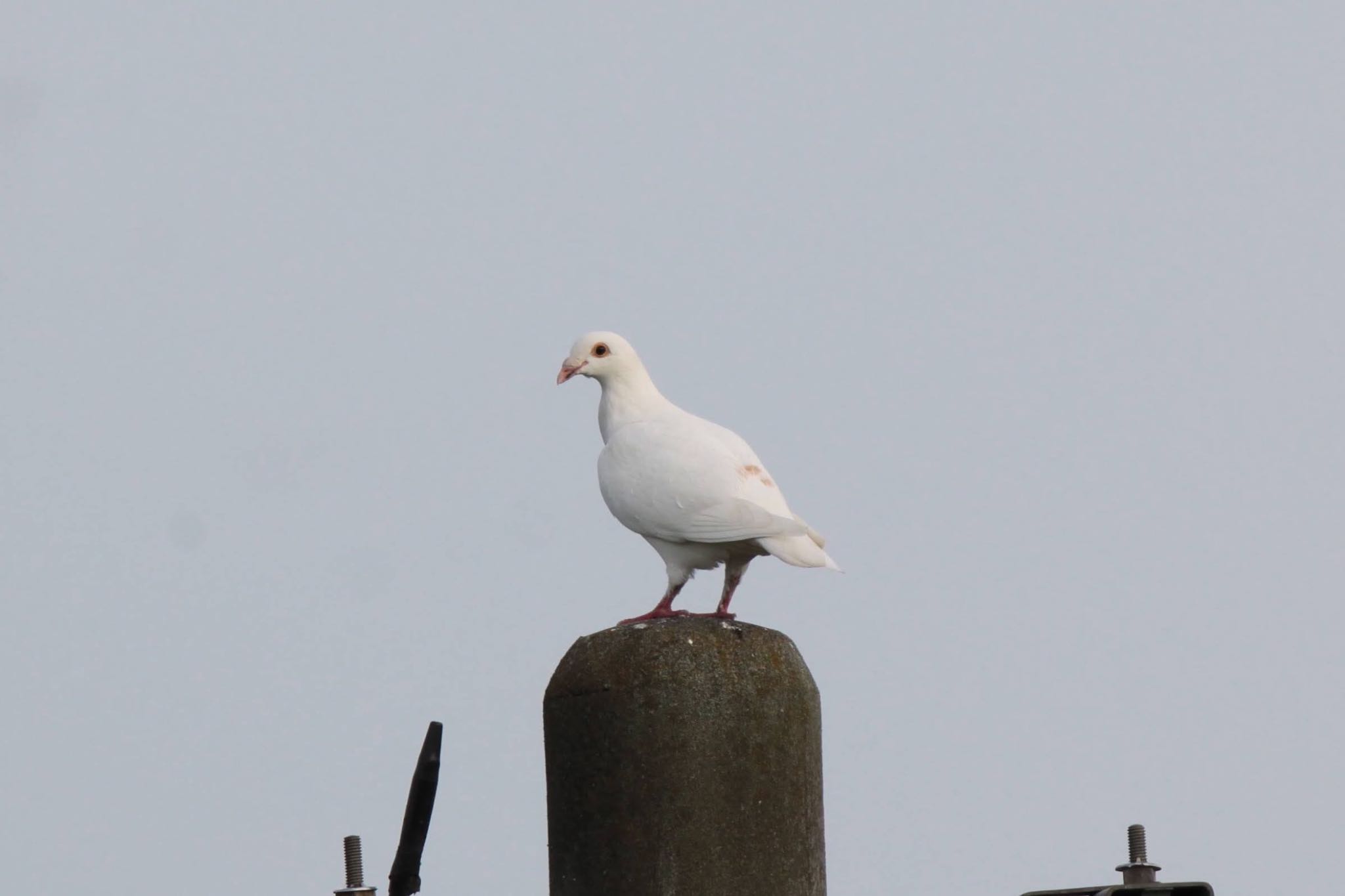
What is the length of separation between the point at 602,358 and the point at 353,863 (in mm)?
3249

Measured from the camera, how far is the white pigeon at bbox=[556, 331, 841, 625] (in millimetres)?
8648

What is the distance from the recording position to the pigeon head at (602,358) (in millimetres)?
9773

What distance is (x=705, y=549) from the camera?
891 cm

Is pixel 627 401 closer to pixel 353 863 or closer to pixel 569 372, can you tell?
pixel 569 372

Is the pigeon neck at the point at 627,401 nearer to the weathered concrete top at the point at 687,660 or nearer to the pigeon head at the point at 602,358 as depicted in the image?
the pigeon head at the point at 602,358

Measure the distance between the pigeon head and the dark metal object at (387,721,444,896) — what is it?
2797 mm

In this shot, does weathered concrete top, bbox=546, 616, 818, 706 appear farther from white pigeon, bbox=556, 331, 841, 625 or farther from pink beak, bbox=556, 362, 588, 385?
pink beak, bbox=556, 362, 588, 385

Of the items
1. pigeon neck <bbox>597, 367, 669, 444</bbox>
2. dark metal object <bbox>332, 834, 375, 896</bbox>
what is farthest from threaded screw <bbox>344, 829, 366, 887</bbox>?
pigeon neck <bbox>597, 367, 669, 444</bbox>

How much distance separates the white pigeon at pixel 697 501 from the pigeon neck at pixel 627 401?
0.14 meters

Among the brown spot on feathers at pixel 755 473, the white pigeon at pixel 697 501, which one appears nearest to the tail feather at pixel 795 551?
the white pigeon at pixel 697 501

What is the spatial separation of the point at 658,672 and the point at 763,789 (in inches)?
23.2

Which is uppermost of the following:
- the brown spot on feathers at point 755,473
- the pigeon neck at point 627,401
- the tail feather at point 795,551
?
the pigeon neck at point 627,401

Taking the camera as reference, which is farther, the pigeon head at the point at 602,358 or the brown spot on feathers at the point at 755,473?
the pigeon head at the point at 602,358

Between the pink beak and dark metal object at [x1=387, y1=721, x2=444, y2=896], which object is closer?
dark metal object at [x1=387, y1=721, x2=444, y2=896]
